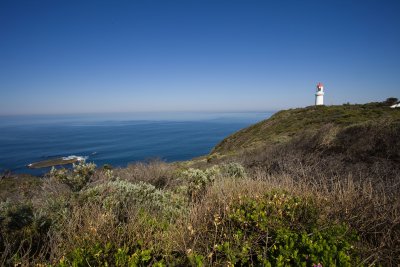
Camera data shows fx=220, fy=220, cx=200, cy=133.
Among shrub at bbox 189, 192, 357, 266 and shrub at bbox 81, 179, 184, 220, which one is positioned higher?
shrub at bbox 189, 192, 357, 266

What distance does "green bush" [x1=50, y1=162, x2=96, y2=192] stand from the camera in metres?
7.72

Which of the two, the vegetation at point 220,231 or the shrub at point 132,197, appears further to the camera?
the shrub at point 132,197

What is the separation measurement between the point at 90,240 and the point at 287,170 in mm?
6119

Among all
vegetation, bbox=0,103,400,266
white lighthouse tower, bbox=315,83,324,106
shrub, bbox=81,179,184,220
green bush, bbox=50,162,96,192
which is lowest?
green bush, bbox=50,162,96,192

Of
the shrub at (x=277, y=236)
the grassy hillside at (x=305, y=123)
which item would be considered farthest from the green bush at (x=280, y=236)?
the grassy hillside at (x=305, y=123)

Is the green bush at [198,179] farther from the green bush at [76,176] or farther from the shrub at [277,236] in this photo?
the green bush at [76,176]

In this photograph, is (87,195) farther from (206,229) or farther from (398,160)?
(398,160)

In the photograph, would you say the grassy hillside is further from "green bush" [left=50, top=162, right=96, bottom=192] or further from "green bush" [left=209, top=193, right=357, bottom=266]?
"green bush" [left=209, top=193, right=357, bottom=266]

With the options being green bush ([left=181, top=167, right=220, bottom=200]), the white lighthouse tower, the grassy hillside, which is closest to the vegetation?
green bush ([left=181, top=167, right=220, bottom=200])

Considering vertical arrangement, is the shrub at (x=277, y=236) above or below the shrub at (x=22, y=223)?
above

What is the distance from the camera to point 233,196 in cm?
358

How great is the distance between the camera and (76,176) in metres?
7.84

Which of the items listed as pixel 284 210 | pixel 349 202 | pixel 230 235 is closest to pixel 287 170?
pixel 349 202

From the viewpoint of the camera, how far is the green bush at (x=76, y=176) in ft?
25.3
